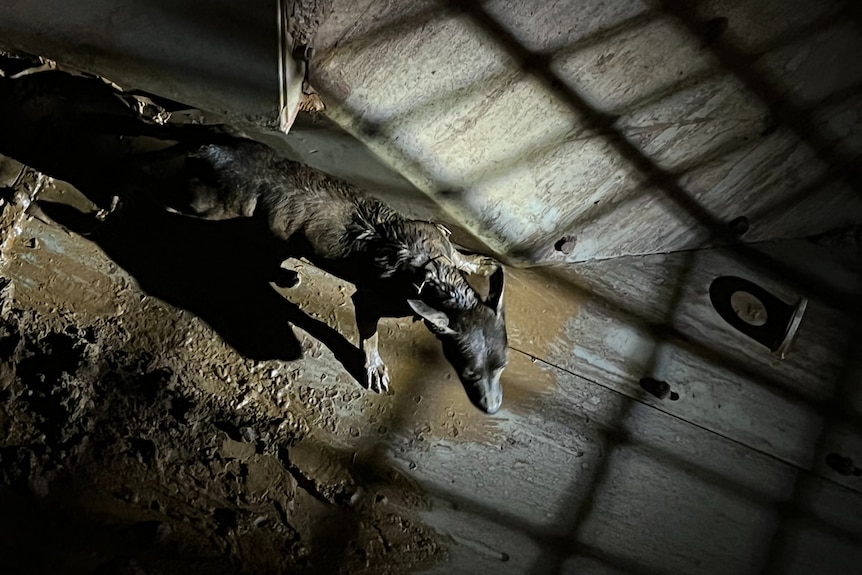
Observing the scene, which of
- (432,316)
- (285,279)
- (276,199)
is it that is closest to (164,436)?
(285,279)

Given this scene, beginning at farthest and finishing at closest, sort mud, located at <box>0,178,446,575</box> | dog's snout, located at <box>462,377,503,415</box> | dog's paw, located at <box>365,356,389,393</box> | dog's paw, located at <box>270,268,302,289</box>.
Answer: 1. dog's paw, located at <box>270,268,302,289</box>
2. dog's paw, located at <box>365,356,389,393</box>
3. dog's snout, located at <box>462,377,503,415</box>
4. mud, located at <box>0,178,446,575</box>

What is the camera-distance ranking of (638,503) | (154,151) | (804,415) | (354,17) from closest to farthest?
(354,17) → (154,151) → (638,503) → (804,415)

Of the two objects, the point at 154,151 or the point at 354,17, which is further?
the point at 154,151

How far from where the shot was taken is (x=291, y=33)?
11.4 feet

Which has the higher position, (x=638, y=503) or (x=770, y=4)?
(x=770, y=4)

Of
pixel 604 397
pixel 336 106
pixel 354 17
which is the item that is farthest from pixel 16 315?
pixel 604 397

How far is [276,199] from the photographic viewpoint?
3752 mm

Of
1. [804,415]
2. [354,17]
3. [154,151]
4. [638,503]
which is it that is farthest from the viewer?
[804,415]

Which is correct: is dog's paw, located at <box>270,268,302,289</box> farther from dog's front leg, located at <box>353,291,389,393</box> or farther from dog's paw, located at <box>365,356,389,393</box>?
dog's paw, located at <box>365,356,389,393</box>

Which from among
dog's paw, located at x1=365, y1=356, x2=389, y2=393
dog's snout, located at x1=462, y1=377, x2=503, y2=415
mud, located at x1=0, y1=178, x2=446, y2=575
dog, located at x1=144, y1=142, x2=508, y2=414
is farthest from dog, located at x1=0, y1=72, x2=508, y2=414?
mud, located at x1=0, y1=178, x2=446, y2=575

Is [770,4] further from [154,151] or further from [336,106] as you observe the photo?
[154,151]

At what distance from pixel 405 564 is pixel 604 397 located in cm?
144

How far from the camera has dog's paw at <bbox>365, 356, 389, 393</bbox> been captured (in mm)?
4117

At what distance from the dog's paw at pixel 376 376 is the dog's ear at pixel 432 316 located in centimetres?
53
